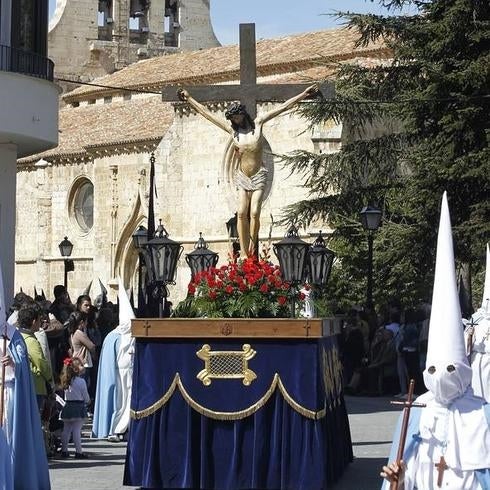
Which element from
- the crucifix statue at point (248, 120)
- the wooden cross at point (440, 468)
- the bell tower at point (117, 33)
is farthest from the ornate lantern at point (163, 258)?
the bell tower at point (117, 33)

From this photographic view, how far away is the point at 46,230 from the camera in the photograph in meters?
61.2

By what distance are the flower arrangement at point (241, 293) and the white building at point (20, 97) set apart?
402 inches

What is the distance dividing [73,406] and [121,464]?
1.00 metres

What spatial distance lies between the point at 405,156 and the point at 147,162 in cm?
2498

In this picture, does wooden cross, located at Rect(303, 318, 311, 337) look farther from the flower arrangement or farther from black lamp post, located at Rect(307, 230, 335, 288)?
black lamp post, located at Rect(307, 230, 335, 288)

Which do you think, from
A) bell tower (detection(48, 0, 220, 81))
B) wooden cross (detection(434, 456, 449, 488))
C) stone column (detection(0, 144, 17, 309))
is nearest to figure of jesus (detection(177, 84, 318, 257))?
wooden cross (detection(434, 456, 449, 488))

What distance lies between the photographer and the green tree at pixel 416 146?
27.7m

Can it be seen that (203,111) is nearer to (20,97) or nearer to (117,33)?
(20,97)

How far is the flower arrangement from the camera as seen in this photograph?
1298cm

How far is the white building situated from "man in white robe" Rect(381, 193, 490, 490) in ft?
50.4

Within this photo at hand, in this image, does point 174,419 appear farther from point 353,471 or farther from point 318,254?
point 318,254

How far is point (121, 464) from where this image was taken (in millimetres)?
15445

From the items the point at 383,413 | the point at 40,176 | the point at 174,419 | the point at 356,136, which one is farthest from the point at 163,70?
the point at 174,419

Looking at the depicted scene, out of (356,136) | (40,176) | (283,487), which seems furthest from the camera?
(40,176)
